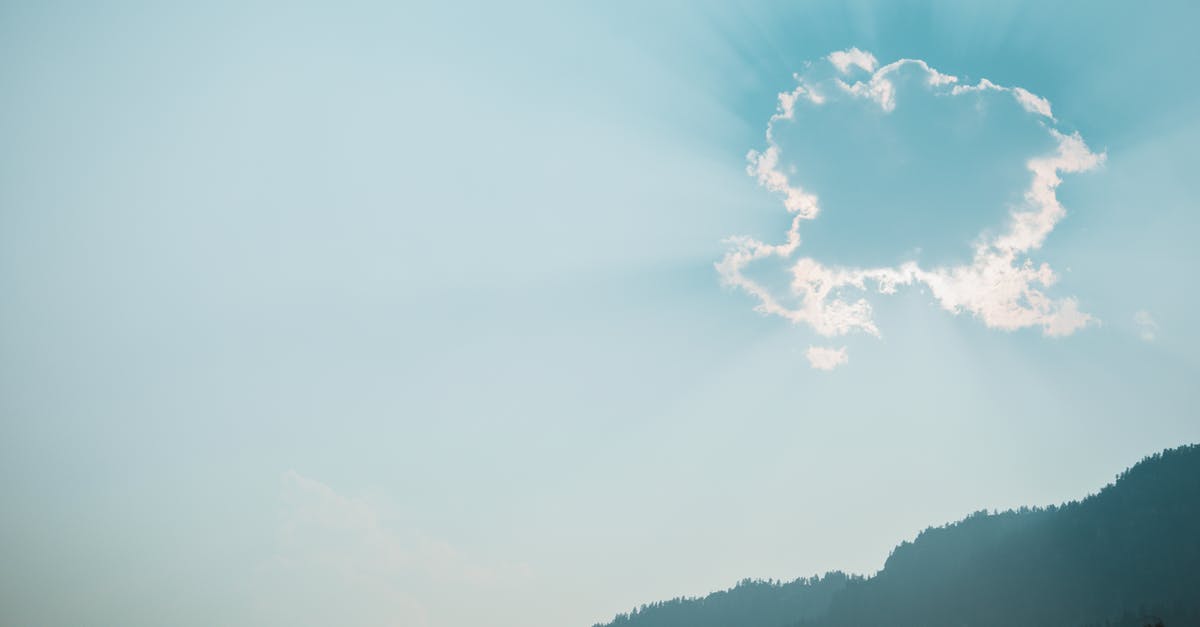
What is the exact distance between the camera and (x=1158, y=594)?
641 feet

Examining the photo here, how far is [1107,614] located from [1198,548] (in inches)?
1082

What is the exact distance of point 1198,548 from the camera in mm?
199250

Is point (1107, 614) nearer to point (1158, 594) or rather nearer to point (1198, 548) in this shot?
point (1158, 594)

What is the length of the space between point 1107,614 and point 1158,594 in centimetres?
1223

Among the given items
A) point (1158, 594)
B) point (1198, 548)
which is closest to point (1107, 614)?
point (1158, 594)

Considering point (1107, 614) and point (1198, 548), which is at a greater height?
point (1198, 548)

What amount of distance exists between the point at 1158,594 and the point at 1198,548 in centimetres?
1634

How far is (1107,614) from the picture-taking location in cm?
19912
